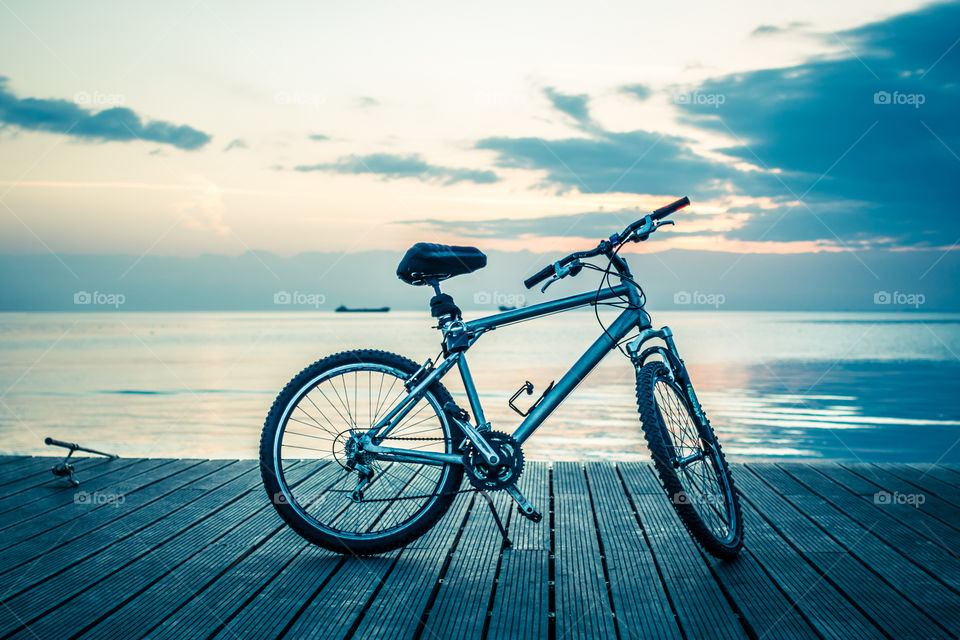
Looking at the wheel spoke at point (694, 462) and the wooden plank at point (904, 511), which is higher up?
the wheel spoke at point (694, 462)

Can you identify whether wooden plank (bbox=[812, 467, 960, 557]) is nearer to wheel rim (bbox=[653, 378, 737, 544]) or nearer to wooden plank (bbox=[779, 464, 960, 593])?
wooden plank (bbox=[779, 464, 960, 593])

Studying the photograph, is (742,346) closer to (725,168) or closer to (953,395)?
(725,168)

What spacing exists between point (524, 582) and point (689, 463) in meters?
0.76

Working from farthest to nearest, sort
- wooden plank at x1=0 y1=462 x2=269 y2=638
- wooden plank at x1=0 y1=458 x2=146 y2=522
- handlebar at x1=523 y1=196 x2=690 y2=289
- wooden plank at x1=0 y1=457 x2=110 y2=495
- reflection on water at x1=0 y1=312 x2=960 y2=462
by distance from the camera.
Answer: reflection on water at x1=0 y1=312 x2=960 y2=462 < wooden plank at x1=0 y1=457 x2=110 y2=495 < wooden plank at x1=0 y1=458 x2=146 y2=522 < handlebar at x1=523 y1=196 x2=690 y2=289 < wooden plank at x1=0 y1=462 x2=269 y2=638

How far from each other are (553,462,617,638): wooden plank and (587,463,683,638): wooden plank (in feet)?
0.13

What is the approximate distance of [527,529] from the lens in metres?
2.97

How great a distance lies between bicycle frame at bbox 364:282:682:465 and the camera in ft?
8.78

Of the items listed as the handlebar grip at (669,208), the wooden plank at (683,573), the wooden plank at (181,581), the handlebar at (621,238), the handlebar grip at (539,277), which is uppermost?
the handlebar grip at (669,208)

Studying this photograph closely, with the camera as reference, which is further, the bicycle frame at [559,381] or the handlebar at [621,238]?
the bicycle frame at [559,381]

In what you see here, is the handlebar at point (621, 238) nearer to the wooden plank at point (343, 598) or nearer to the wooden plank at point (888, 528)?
the wooden plank at point (343, 598)

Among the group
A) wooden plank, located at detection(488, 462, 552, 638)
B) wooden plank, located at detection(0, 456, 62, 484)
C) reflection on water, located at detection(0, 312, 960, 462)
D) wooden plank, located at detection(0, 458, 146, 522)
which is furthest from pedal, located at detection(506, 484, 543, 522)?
reflection on water, located at detection(0, 312, 960, 462)

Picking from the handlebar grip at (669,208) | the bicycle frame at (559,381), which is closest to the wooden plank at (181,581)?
the bicycle frame at (559,381)

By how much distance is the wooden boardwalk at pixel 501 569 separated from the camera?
206 centimetres

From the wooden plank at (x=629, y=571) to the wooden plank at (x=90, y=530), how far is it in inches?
77.5
